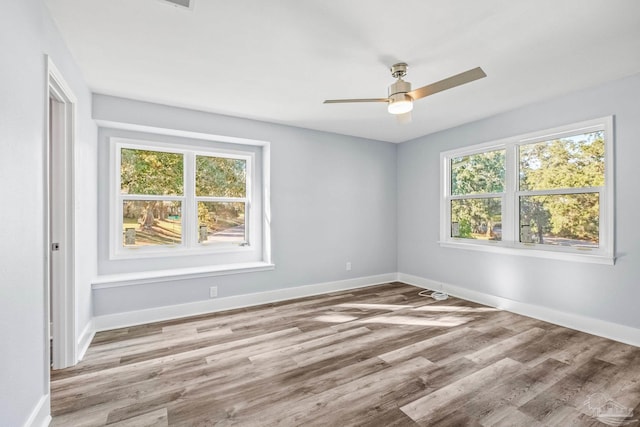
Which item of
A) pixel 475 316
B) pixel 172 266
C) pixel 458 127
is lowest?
pixel 475 316

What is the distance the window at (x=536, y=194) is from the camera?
306 cm

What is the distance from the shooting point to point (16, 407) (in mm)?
1448

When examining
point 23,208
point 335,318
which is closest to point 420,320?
point 335,318

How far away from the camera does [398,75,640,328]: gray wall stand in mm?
2814

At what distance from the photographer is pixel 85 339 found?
2.79m

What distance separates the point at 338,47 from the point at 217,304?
3.19 meters

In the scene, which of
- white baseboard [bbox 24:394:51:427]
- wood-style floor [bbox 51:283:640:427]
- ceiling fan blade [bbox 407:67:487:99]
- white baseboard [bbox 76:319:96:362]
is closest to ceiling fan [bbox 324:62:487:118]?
ceiling fan blade [bbox 407:67:487:99]

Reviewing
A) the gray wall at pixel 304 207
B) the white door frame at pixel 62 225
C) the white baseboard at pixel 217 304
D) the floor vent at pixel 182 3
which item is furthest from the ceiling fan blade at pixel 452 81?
the white baseboard at pixel 217 304

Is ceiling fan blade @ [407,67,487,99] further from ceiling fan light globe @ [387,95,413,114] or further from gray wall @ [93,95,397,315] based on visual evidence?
gray wall @ [93,95,397,315]

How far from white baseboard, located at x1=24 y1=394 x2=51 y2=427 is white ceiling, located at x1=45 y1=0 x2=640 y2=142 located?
239cm

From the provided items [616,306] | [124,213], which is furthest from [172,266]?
[616,306]

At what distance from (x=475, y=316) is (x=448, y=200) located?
69.9 inches

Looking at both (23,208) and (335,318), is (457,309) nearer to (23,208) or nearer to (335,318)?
(335,318)

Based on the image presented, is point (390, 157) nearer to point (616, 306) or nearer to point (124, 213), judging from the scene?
point (616, 306)
